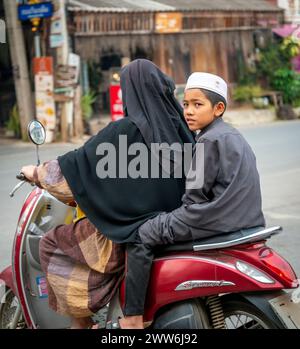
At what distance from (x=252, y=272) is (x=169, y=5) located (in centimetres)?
1697

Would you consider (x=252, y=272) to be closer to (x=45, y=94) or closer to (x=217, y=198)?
(x=217, y=198)

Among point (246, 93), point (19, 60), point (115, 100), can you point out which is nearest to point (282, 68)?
point (246, 93)

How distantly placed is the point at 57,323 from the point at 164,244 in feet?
3.05

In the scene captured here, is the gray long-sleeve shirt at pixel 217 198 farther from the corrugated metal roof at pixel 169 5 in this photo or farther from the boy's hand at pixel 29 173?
the corrugated metal roof at pixel 169 5

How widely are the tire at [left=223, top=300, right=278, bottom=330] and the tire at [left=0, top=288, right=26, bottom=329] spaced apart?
1.23 meters

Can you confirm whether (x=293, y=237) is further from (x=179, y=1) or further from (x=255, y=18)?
(x=255, y=18)

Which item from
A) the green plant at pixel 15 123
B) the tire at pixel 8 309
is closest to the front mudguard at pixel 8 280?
the tire at pixel 8 309

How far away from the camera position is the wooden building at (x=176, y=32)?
53.8ft

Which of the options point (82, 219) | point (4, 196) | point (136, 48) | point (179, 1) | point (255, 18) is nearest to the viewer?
point (82, 219)

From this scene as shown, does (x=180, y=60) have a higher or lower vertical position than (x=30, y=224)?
lower

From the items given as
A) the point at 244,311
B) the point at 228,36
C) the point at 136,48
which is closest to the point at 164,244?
the point at 244,311

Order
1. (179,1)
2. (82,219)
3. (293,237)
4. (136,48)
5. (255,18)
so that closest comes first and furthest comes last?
(82,219), (293,237), (136,48), (179,1), (255,18)

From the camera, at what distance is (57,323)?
3338mm

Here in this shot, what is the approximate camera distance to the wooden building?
16.4 meters
